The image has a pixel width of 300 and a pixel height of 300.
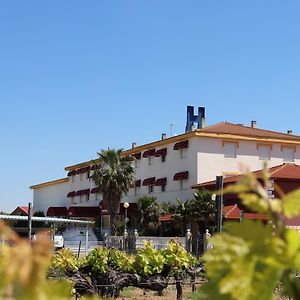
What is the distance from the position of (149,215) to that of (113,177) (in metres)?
3.74

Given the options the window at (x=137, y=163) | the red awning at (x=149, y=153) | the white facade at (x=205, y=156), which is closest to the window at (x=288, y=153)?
the white facade at (x=205, y=156)

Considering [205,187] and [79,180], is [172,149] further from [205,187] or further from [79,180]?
[79,180]

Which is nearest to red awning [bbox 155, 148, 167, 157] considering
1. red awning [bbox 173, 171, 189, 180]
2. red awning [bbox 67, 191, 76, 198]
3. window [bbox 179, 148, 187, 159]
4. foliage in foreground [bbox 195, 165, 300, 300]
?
window [bbox 179, 148, 187, 159]

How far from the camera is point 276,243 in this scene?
38.9 inches

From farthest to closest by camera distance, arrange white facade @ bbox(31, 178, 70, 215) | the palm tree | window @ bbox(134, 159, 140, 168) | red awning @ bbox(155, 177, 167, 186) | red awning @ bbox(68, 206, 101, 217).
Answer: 1. white facade @ bbox(31, 178, 70, 215)
2. red awning @ bbox(68, 206, 101, 217)
3. window @ bbox(134, 159, 140, 168)
4. red awning @ bbox(155, 177, 167, 186)
5. the palm tree

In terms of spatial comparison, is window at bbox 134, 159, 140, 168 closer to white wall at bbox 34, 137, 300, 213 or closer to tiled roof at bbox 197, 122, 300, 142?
white wall at bbox 34, 137, 300, 213

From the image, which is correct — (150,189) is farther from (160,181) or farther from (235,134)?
(235,134)

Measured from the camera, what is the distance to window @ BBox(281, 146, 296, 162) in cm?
5131

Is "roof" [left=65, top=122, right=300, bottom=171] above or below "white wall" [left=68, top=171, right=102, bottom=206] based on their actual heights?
above

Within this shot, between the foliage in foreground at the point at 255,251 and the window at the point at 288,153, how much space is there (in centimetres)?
5111

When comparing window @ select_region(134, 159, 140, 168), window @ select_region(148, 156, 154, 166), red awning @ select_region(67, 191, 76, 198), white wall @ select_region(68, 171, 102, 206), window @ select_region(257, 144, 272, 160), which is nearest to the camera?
window @ select_region(257, 144, 272, 160)

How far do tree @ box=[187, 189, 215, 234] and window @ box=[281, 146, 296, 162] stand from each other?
12349 mm

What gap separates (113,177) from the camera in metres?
47.0

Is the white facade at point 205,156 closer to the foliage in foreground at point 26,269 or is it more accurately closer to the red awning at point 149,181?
the red awning at point 149,181
